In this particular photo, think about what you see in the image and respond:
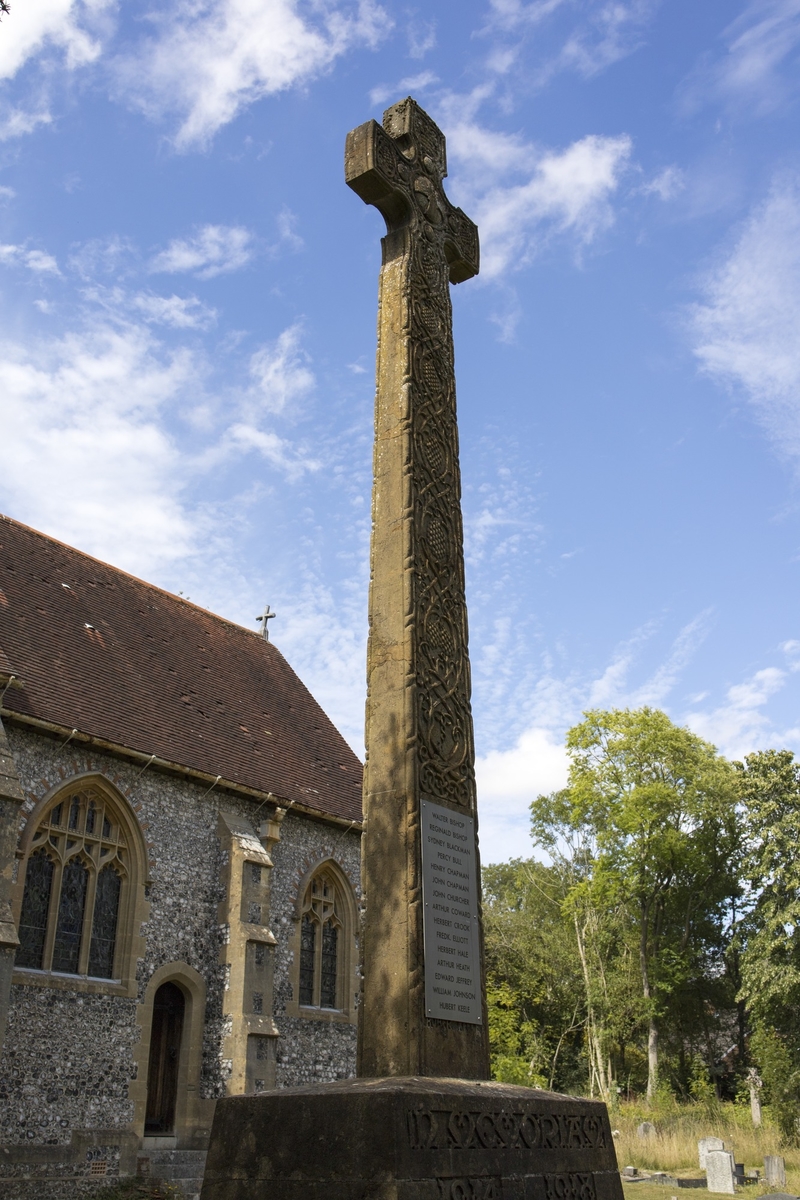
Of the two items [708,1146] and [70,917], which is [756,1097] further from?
[70,917]

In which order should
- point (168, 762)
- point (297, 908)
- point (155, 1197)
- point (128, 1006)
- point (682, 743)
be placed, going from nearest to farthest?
point (155, 1197), point (128, 1006), point (168, 762), point (297, 908), point (682, 743)

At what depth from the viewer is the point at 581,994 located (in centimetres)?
3562

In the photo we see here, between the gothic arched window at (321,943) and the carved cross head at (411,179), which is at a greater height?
the carved cross head at (411,179)

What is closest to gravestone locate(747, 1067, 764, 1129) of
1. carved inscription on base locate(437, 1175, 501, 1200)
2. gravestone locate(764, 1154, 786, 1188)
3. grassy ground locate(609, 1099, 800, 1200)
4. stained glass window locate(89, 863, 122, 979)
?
grassy ground locate(609, 1099, 800, 1200)

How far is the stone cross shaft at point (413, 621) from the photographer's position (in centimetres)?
491

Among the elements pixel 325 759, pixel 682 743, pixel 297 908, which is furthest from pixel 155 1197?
pixel 682 743

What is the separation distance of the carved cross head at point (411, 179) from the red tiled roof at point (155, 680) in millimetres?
8968

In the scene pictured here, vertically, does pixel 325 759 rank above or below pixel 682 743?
below

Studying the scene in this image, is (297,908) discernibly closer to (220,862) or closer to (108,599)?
(220,862)

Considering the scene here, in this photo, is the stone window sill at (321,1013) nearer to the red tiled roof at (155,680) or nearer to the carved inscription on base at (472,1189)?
the red tiled roof at (155,680)

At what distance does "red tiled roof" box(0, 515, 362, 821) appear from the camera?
1531 centimetres

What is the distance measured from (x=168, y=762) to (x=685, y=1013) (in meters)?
27.4

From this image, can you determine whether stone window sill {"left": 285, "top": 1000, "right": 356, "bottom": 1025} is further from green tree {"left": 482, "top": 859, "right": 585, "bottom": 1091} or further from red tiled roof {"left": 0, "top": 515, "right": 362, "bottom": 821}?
green tree {"left": 482, "top": 859, "right": 585, "bottom": 1091}

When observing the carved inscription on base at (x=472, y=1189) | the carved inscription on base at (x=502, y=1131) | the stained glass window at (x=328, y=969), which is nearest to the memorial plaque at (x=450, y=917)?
the carved inscription on base at (x=502, y=1131)
